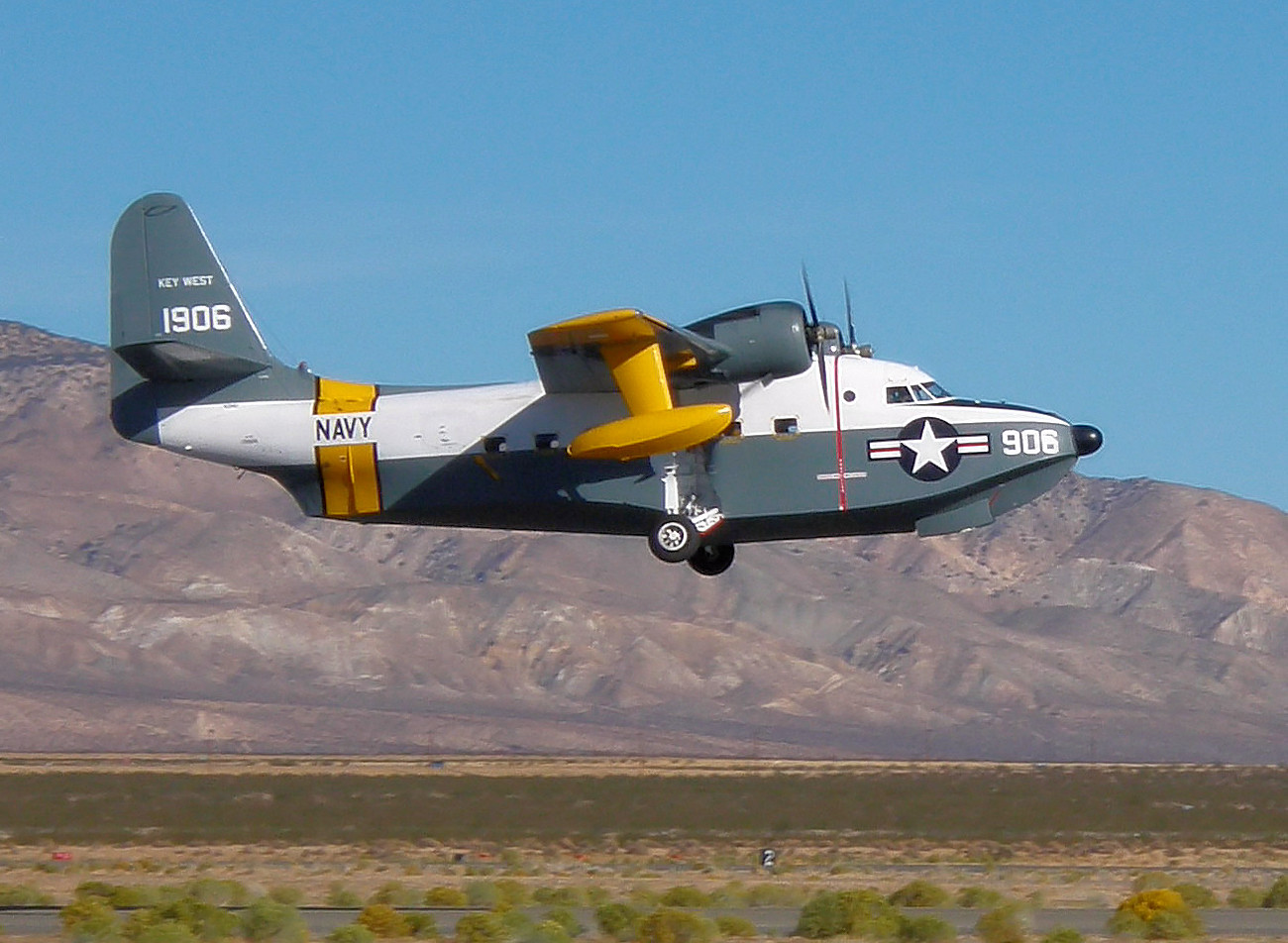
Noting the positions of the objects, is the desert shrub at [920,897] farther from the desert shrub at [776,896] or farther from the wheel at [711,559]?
the wheel at [711,559]

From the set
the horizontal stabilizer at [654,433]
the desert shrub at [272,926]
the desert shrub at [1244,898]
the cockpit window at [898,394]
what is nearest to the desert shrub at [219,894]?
the desert shrub at [272,926]

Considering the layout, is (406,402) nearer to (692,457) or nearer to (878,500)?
(692,457)

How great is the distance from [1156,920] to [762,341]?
10777 millimetres

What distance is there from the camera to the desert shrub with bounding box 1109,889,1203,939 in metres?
30.7

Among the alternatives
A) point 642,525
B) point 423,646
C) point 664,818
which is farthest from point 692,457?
point 423,646

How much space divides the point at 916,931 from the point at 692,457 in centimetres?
838

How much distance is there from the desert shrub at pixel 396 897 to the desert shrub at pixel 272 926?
726 centimetres

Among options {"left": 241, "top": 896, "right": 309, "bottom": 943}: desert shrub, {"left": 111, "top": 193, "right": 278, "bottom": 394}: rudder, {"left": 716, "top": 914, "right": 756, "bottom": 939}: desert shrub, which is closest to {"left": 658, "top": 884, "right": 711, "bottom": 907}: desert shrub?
{"left": 716, "top": 914, "right": 756, "bottom": 939}: desert shrub

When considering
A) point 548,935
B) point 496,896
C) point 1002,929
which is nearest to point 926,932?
point 1002,929

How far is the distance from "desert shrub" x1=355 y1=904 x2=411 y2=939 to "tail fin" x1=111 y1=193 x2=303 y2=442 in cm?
923

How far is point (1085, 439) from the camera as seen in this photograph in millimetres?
34375

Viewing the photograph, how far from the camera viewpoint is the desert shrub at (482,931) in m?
28.5

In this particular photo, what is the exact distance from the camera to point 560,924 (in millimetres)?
31031

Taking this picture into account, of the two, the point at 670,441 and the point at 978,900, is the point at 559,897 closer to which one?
the point at 978,900
